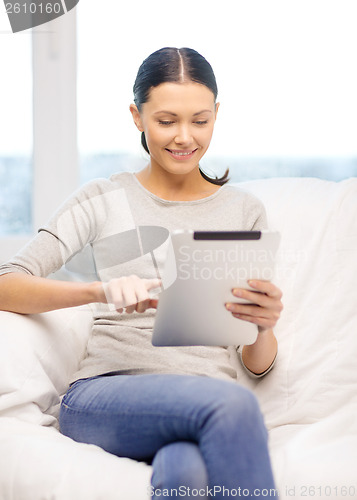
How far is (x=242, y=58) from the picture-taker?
2.03m

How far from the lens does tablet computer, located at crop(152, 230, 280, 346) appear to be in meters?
0.90

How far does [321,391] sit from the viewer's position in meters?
1.21

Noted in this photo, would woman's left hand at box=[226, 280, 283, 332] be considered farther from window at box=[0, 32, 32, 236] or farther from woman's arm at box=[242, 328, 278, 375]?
window at box=[0, 32, 32, 236]

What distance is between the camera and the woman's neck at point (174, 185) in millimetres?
1276

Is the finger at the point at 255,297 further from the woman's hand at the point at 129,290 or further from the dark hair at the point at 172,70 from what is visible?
the dark hair at the point at 172,70

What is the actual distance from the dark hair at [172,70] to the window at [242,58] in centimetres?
81

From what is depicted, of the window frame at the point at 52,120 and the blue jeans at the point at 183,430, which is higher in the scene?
the window frame at the point at 52,120

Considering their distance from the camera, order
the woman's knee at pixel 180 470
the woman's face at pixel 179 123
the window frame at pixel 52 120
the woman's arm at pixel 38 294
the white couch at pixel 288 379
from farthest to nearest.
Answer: the window frame at pixel 52 120
the woman's face at pixel 179 123
the woman's arm at pixel 38 294
the white couch at pixel 288 379
the woman's knee at pixel 180 470

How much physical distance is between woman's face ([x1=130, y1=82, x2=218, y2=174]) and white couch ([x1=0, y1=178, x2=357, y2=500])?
0.97 ft

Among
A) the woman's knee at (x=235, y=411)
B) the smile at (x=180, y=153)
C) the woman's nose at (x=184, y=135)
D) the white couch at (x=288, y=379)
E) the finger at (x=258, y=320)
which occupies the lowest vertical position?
the white couch at (x=288, y=379)

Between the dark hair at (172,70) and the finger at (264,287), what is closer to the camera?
the finger at (264,287)

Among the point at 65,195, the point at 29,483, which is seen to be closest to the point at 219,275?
the point at 29,483

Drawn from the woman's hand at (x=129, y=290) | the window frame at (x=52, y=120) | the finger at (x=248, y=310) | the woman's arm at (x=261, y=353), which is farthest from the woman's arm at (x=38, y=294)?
the window frame at (x=52, y=120)

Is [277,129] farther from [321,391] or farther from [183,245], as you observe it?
[183,245]
